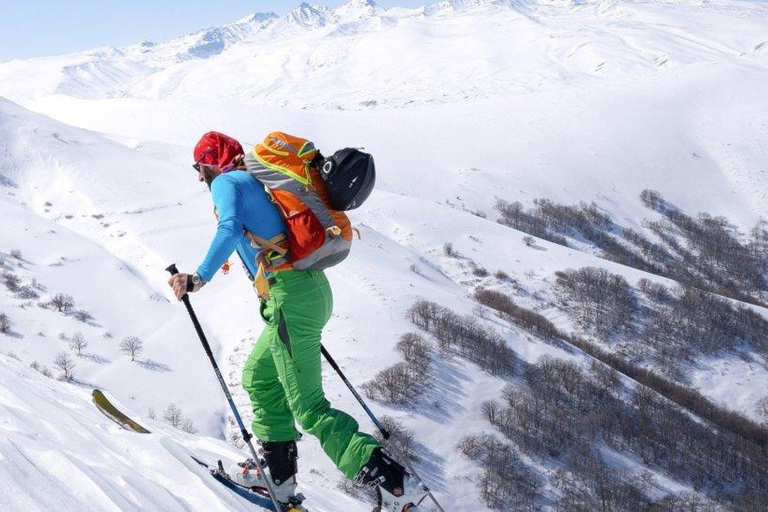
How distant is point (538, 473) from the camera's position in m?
41.2

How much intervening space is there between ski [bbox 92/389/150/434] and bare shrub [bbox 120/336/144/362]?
3382 centimetres

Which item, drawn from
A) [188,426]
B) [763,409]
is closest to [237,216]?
[188,426]

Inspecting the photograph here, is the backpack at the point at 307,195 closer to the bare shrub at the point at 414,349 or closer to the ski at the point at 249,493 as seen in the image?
the ski at the point at 249,493

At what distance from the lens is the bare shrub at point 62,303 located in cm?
4312

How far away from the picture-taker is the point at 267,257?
5.52 metres

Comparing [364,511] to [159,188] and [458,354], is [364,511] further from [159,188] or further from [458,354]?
[159,188]

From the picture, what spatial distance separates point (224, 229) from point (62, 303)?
44.7 meters

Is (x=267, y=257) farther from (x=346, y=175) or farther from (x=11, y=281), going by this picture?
(x=11, y=281)

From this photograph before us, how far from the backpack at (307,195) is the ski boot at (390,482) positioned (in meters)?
1.93

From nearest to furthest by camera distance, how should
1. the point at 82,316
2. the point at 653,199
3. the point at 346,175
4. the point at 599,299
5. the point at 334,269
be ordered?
the point at 346,175
the point at 82,316
the point at 334,269
the point at 599,299
the point at 653,199

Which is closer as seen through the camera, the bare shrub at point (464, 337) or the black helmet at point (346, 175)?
the black helmet at point (346, 175)

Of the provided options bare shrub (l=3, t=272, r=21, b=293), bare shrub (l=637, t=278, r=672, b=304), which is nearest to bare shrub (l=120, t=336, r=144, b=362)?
bare shrub (l=3, t=272, r=21, b=293)

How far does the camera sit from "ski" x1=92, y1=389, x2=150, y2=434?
7.68 metres

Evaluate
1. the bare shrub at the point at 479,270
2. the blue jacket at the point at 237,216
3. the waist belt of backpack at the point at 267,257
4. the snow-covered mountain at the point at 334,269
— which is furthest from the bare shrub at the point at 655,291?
the blue jacket at the point at 237,216
